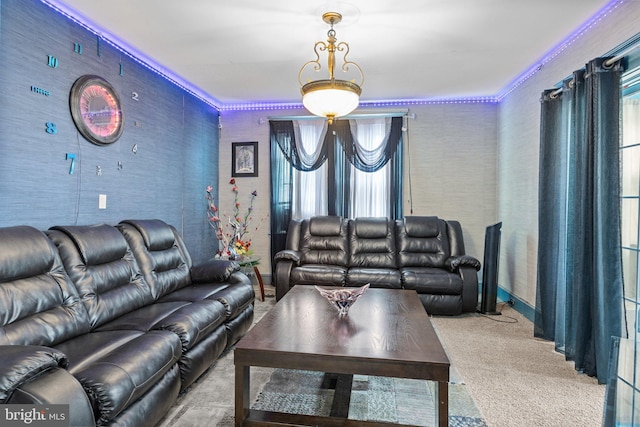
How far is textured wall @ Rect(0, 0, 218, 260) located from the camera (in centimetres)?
→ 231

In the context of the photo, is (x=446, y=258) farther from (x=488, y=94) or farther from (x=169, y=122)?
(x=169, y=122)

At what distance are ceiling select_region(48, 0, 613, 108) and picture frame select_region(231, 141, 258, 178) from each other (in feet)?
3.91

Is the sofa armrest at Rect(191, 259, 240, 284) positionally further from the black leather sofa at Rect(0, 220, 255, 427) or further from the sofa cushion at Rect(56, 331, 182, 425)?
the sofa cushion at Rect(56, 331, 182, 425)

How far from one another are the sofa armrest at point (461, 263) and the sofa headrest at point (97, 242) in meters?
3.27

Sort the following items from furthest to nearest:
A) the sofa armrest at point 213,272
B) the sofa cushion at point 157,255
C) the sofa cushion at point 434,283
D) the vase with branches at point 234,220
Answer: the vase with branches at point 234,220 → the sofa cushion at point 434,283 → the sofa armrest at point 213,272 → the sofa cushion at point 157,255

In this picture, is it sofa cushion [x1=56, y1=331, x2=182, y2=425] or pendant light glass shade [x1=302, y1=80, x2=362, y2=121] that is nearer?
sofa cushion [x1=56, y1=331, x2=182, y2=425]

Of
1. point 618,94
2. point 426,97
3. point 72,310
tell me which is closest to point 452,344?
point 618,94

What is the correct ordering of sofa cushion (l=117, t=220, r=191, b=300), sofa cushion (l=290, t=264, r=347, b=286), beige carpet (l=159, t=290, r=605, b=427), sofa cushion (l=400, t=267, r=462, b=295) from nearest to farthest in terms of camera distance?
beige carpet (l=159, t=290, r=605, b=427)
sofa cushion (l=117, t=220, r=191, b=300)
sofa cushion (l=400, t=267, r=462, b=295)
sofa cushion (l=290, t=264, r=347, b=286)

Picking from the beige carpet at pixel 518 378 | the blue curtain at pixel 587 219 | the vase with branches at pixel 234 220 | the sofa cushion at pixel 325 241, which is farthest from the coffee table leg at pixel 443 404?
the vase with branches at pixel 234 220

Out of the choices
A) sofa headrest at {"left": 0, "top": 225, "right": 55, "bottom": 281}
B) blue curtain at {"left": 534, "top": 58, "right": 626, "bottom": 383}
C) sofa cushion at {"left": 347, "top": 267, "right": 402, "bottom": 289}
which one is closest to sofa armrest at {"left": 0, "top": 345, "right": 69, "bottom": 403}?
sofa headrest at {"left": 0, "top": 225, "right": 55, "bottom": 281}

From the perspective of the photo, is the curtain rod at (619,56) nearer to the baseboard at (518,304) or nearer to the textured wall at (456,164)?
the baseboard at (518,304)

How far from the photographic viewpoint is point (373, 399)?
2.27 metres

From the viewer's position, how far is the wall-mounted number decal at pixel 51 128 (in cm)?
253

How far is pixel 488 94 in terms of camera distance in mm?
4836
